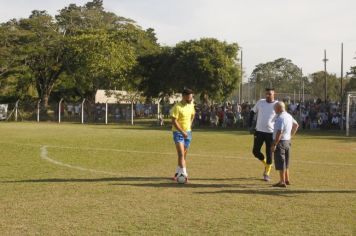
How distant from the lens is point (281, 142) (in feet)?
32.4

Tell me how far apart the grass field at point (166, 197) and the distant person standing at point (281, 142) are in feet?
0.94

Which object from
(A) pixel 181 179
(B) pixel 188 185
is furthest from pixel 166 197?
(A) pixel 181 179

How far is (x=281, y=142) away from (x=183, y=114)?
196cm

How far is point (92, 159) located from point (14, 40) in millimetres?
38829

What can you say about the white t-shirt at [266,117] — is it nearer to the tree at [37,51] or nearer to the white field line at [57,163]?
the white field line at [57,163]

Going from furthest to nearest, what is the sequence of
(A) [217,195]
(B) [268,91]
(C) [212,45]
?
(C) [212,45] → (B) [268,91] → (A) [217,195]

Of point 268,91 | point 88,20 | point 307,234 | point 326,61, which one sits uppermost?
point 88,20

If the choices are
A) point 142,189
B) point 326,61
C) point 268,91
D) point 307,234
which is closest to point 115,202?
point 142,189

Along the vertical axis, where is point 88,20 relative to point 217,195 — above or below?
above

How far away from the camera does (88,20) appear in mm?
57312

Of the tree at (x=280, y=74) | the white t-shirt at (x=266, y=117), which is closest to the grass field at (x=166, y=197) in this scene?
the white t-shirt at (x=266, y=117)

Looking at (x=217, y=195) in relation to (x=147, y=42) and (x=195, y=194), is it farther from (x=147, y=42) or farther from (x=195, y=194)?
(x=147, y=42)

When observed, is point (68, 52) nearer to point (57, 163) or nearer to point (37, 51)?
point (37, 51)

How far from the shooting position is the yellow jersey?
10281 millimetres
